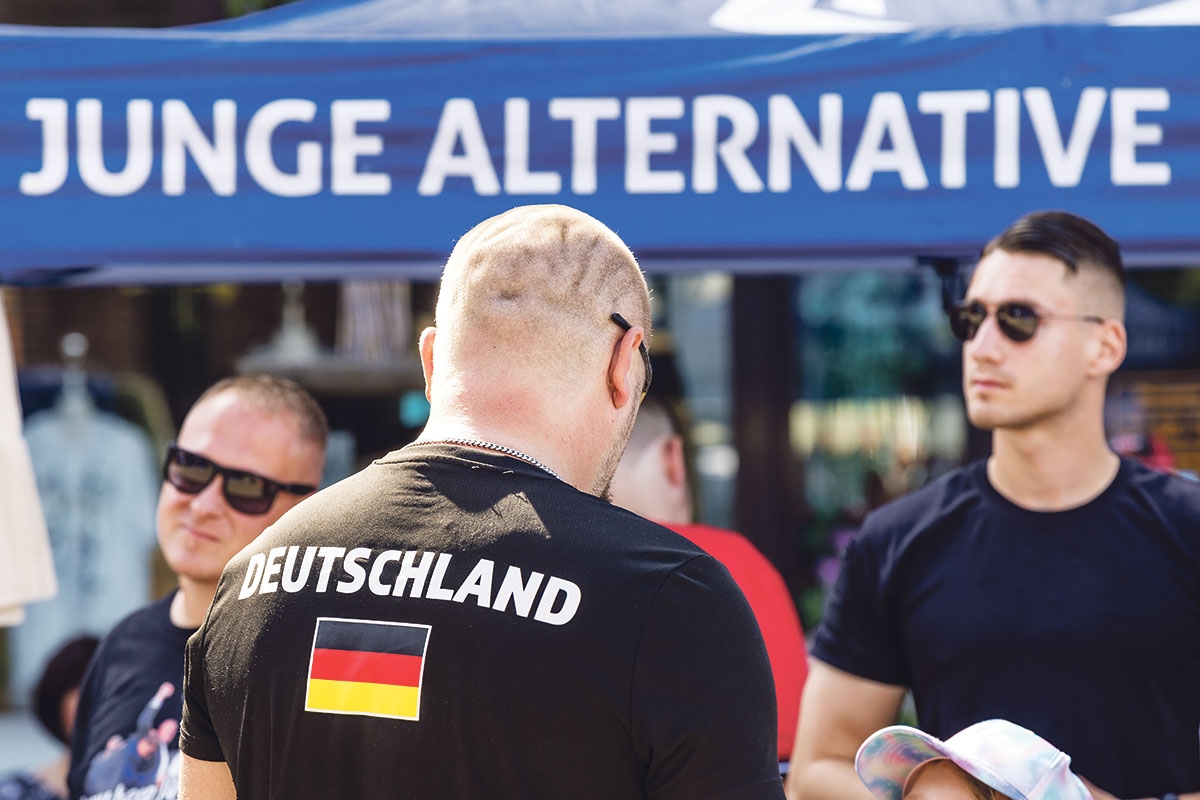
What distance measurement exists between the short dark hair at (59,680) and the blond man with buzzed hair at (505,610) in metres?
2.71

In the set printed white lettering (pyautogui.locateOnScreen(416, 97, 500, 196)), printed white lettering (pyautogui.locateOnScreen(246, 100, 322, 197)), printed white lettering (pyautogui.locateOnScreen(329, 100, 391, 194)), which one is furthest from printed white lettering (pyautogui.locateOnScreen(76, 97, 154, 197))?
printed white lettering (pyautogui.locateOnScreen(416, 97, 500, 196))

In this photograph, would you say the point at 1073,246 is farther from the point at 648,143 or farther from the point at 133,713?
the point at 133,713

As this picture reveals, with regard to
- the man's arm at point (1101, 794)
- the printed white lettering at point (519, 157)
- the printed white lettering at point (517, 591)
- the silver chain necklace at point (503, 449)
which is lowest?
the man's arm at point (1101, 794)

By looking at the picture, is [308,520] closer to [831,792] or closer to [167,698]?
[167,698]

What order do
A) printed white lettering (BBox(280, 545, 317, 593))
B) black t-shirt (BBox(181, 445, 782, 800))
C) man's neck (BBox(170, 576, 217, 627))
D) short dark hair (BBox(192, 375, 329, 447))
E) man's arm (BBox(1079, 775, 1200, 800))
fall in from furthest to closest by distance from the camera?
short dark hair (BBox(192, 375, 329, 447))
man's neck (BBox(170, 576, 217, 627))
man's arm (BBox(1079, 775, 1200, 800))
printed white lettering (BBox(280, 545, 317, 593))
black t-shirt (BBox(181, 445, 782, 800))

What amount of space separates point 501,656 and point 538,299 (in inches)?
16.7

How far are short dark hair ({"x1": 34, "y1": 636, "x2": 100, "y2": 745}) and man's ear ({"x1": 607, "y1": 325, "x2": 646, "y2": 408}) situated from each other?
9.86ft

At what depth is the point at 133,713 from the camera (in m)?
2.60

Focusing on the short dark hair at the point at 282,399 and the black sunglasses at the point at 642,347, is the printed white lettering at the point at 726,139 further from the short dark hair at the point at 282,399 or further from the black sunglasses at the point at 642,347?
the short dark hair at the point at 282,399

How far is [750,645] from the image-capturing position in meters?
1.47

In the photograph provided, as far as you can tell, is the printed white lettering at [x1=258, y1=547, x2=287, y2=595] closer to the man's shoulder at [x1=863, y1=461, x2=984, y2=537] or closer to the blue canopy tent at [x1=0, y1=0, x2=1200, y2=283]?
the blue canopy tent at [x1=0, y1=0, x2=1200, y2=283]

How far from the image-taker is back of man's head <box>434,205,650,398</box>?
5.17 ft

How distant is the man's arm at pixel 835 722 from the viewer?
2.62m

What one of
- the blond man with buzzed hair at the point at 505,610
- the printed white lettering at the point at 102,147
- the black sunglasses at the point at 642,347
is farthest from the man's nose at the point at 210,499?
the black sunglasses at the point at 642,347
